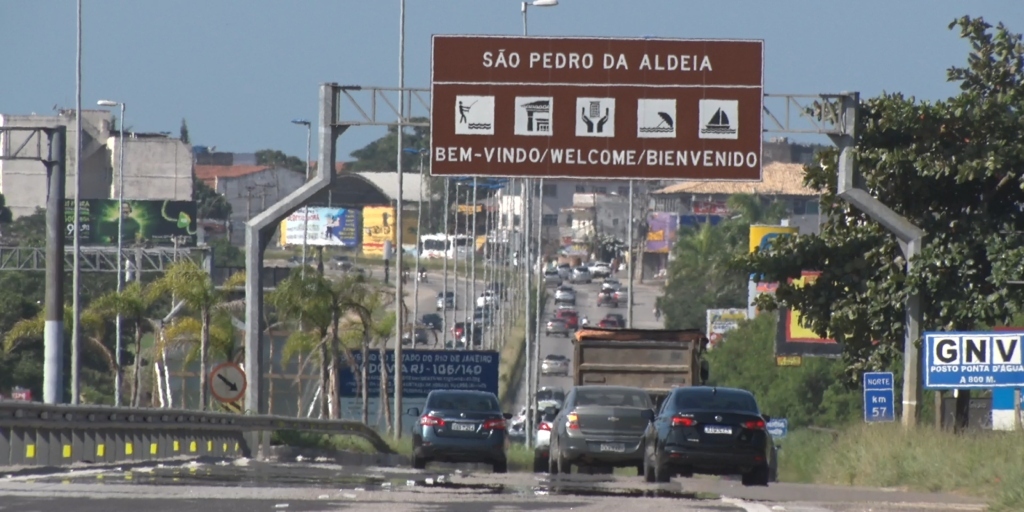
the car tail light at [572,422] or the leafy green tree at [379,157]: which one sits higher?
the leafy green tree at [379,157]

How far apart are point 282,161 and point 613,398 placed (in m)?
162

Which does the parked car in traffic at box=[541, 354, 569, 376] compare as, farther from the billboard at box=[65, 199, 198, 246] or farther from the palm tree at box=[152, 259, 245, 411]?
the palm tree at box=[152, 259, 245, 411]

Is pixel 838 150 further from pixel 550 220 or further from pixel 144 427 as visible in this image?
pixel 550 220

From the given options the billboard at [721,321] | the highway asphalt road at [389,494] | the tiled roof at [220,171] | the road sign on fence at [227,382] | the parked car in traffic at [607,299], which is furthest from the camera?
the tiled roof at [220,171]

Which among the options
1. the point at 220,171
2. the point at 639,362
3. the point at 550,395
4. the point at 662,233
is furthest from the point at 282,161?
the point at 639,362

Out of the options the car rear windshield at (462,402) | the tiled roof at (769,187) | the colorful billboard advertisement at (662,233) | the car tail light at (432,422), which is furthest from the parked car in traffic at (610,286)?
the car tail light at (432,422)

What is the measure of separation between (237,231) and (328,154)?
125730 millimetres

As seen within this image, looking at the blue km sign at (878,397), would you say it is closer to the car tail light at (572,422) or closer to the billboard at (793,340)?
the car tail light at (572,422)

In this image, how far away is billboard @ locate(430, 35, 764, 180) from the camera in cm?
2706

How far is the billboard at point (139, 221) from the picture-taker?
272 ft

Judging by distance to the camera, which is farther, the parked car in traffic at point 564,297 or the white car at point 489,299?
the parked car in traffic at point 564,297

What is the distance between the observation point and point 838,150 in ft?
96.9

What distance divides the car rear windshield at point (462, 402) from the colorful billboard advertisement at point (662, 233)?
401 feet

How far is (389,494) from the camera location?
16.2 m
